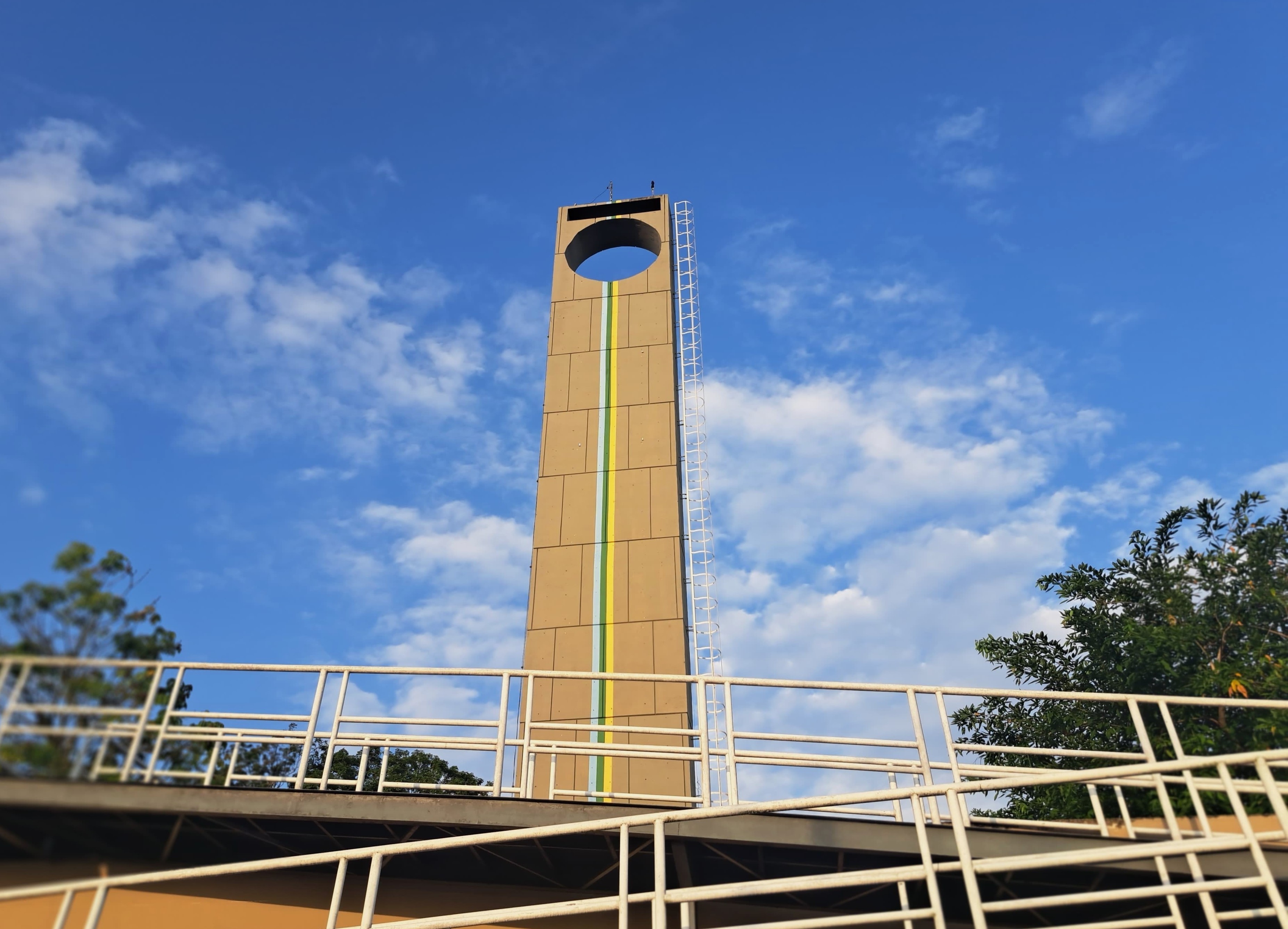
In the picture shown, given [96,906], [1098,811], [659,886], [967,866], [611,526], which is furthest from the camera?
[611,526]

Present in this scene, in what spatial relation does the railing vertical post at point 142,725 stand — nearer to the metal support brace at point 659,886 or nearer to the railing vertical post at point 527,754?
the metal support brace at point 659,886

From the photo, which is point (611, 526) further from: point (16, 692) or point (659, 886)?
point (16, 692)

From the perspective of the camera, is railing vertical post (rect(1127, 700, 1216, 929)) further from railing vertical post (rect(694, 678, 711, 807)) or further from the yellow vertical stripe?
the yellow vertical stripe

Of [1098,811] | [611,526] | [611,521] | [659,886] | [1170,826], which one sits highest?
[611,521]

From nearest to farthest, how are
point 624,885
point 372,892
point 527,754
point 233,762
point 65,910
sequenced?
point 65,910, point 624,885, point 372,892, point 233,762, point 527,754

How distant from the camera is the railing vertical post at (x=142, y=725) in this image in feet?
10.5

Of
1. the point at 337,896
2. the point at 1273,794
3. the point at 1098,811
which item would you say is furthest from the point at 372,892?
the point at 1098,811

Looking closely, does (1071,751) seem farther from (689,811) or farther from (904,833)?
(689,811)

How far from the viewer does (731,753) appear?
852cm

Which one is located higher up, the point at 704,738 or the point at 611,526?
the point at 611,526

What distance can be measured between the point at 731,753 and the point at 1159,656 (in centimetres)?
1697

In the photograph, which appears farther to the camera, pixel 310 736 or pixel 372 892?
Answer: pixel 310 736

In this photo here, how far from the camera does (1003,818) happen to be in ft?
68.7

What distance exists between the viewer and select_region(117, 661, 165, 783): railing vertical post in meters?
3.21
